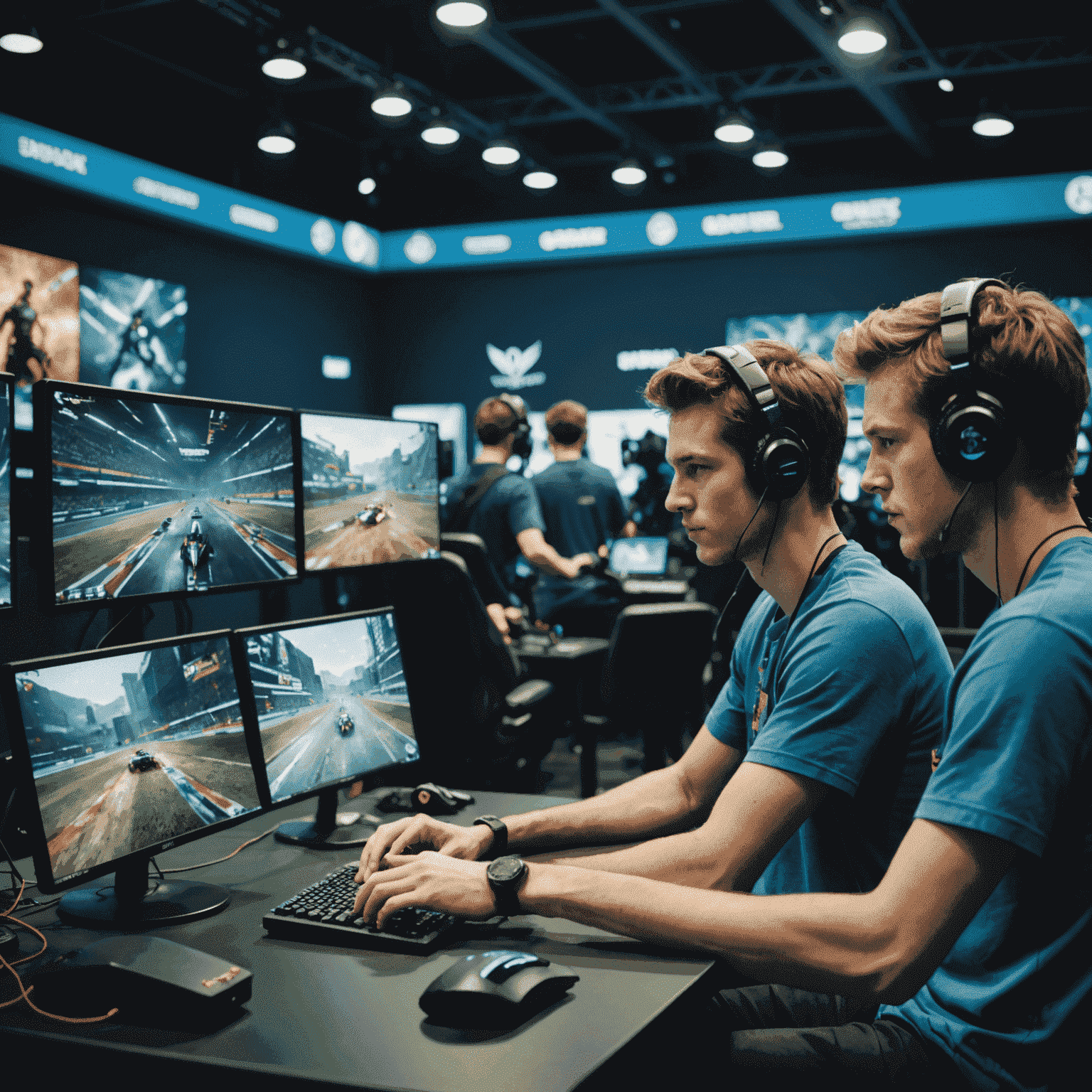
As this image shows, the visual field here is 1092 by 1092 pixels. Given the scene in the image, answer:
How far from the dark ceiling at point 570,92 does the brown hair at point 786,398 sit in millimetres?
4162

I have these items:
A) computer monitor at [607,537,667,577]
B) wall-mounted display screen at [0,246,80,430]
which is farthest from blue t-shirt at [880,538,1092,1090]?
wall-mounted display screen at [0,246,80,430]

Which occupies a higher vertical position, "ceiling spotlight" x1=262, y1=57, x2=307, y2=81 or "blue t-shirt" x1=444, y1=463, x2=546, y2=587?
"ceiling spotlight" x1=262, y1=57, x2=307, y2=81

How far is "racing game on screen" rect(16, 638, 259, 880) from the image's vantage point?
1.38 metres

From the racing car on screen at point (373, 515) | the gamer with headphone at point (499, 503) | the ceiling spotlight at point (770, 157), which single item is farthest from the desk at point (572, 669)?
the ceiling spotlight at point (770, 157)

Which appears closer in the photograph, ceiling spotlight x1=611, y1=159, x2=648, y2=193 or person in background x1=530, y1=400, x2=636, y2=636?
person in background x1=530, y1=400, x2=636, y2=636

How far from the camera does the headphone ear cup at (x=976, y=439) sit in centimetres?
110

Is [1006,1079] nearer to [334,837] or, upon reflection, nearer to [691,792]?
[691,792]

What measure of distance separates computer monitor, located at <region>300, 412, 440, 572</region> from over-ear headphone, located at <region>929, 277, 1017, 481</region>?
135 centimetres

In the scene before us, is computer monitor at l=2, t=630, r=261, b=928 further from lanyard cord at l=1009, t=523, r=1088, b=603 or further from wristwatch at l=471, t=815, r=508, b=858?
lanyard cord at l=1009, t=523, r=1088, b=603

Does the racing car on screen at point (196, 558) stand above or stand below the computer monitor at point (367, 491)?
below

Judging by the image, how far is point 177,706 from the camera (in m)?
1.58

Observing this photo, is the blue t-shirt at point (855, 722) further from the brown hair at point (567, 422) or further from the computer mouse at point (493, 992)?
the brown hair at point (567, 422)

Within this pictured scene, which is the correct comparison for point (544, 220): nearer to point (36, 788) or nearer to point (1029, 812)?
point (36, 788)

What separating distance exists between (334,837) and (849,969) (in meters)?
1.05
